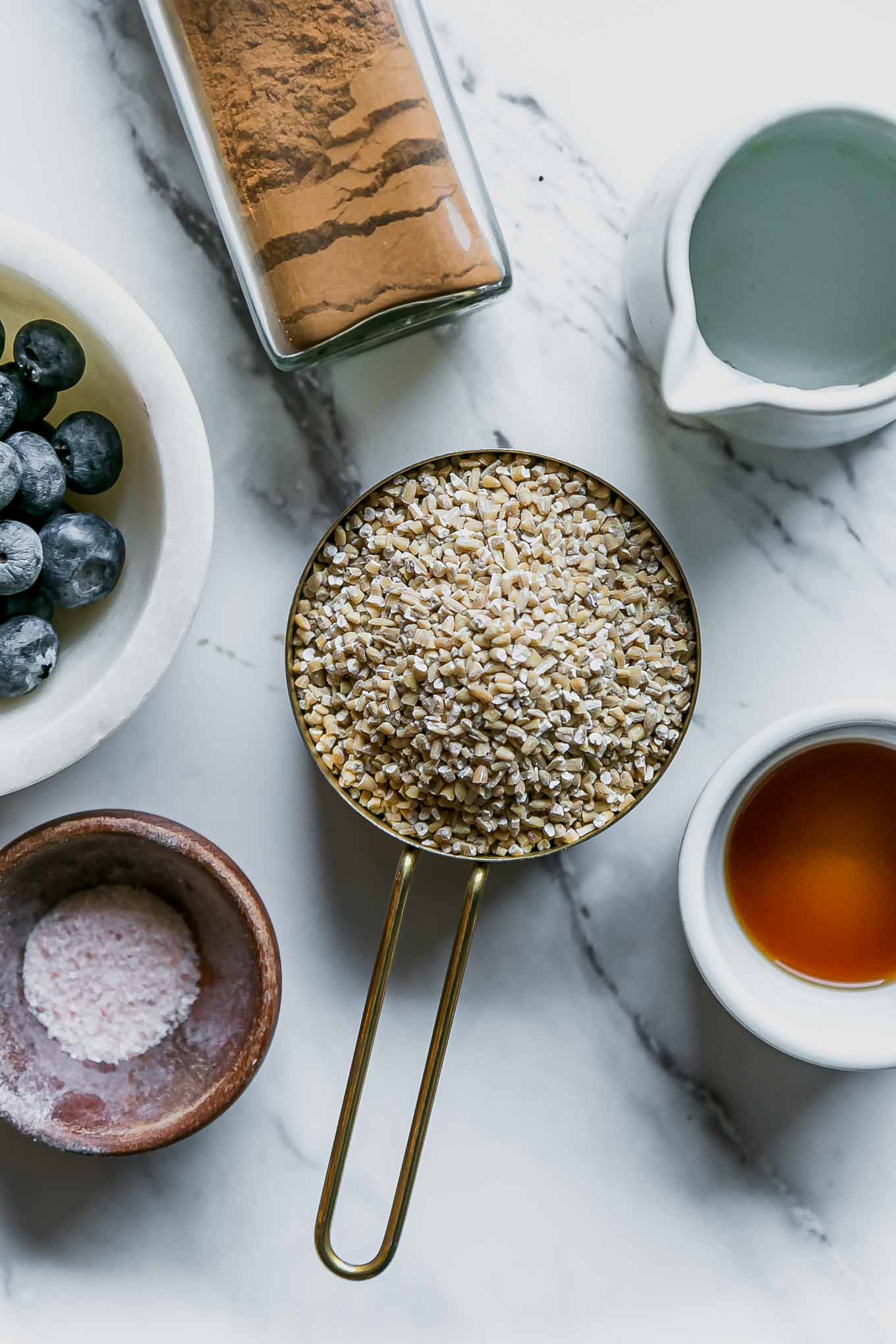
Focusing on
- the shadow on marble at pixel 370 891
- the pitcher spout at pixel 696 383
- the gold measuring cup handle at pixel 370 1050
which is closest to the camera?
the pitcher spout at pixel 696 383

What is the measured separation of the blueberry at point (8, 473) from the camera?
82 cm

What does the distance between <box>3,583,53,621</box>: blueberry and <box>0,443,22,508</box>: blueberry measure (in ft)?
0.24

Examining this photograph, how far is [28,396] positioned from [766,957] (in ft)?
2.57

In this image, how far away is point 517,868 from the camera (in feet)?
3.48

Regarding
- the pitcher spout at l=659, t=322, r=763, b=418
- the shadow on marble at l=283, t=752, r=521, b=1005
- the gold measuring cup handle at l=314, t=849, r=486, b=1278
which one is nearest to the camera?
the pitcher spout at l=659, t=322, r=763, b=418

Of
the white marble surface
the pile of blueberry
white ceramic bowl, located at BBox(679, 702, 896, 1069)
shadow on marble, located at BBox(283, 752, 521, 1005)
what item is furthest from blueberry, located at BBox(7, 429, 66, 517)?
white ceramic bowl, located at BBox(679, 702, 896, 1069)

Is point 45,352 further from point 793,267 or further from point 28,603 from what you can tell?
point 793,267

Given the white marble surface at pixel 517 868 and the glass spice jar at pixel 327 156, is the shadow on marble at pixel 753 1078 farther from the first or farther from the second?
the glass spice jar at pixel 327 156

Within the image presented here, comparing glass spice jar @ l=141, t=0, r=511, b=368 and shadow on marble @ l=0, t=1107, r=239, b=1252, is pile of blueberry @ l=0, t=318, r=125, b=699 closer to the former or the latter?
glass spice jar @ l=141, t=0, r=511, b=368

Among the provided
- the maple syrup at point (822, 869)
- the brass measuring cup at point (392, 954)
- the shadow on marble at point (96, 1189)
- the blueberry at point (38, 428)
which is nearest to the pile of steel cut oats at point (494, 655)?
the brass measuring cup at point (392, 954)

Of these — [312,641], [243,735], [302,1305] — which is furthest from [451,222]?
[302,1305]

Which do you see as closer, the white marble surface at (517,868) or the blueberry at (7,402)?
the blueberry at (7,402)

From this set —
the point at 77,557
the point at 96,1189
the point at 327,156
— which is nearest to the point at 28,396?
the point at 77,557

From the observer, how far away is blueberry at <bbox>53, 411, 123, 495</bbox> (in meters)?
0.88
